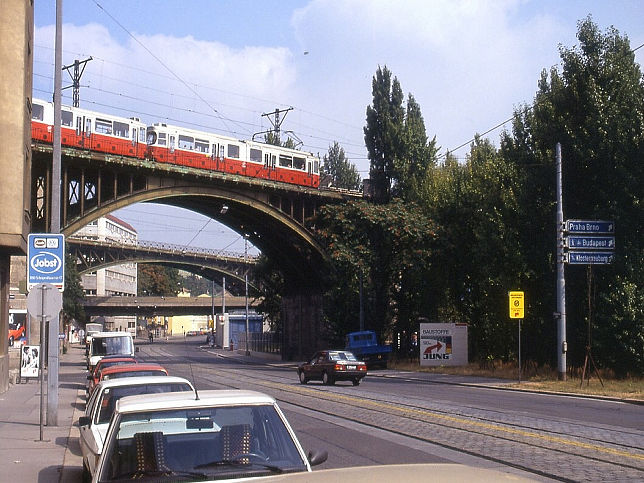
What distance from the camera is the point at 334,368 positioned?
33.8 m

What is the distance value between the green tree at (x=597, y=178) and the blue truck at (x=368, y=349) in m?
14.2

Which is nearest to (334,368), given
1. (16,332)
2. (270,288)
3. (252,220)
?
(16,332)

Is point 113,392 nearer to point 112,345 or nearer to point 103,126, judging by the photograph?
point 112,345

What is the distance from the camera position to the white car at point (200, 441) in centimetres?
580

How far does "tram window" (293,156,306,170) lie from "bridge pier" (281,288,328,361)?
43.1 ft

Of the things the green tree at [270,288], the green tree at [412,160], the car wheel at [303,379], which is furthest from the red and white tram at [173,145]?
the car wheel at [303,379]

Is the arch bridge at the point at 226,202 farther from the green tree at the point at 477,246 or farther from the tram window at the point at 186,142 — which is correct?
the green tree at the point at 477,246

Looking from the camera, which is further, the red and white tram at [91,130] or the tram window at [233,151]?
the tram window at [233,151]

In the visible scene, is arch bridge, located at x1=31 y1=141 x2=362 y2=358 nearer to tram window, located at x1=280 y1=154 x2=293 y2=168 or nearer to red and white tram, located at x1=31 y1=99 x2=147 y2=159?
red and white tram, located at x1=31 y1=99 x2=147 y2=159

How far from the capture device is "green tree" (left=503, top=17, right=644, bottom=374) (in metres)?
32.8

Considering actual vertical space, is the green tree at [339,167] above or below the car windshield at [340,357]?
above

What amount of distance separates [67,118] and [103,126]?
306 cm

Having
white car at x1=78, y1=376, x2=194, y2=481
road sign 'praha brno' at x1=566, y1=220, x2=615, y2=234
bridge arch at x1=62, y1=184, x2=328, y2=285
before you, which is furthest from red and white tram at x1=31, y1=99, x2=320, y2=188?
white car at x1=78, y1=376, x2=194, y2=481

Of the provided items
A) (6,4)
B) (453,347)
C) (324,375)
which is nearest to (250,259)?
(453,347)
